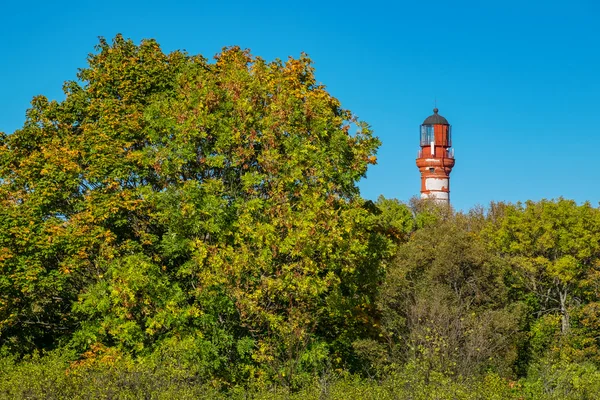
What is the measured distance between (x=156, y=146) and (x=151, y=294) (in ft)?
18.3

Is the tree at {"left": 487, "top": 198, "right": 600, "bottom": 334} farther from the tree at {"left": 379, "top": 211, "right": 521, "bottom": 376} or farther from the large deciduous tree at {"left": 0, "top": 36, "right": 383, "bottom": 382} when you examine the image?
the large deciduous tree at {"left": 0, "top": 36, "right": 383, "bottom": 382}

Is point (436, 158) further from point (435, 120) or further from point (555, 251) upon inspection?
point (555, 251)

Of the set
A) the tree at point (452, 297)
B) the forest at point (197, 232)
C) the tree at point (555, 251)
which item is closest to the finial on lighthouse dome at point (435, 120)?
the tree at point (555, 251)

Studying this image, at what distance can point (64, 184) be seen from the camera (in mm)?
28812

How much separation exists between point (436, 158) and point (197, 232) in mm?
80679

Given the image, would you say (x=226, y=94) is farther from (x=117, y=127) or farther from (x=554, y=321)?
(x=554, y=321)

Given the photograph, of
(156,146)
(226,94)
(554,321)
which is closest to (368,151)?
(226,94)

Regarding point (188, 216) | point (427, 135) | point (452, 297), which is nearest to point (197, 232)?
point (188, 216)

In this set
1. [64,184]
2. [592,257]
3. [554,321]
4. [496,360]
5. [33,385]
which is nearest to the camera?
[33,385]

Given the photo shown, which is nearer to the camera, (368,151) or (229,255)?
(229,255)

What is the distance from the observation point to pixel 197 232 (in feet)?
90.6

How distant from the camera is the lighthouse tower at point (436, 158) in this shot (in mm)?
100875

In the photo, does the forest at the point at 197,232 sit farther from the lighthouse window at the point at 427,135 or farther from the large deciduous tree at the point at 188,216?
the lighthouse window at the point at 427,135

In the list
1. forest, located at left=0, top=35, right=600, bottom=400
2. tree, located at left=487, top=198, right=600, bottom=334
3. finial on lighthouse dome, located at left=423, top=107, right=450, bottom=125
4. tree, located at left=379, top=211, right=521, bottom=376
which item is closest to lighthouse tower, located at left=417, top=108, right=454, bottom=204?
finial on lighthouse dome, located at left=423, top=107, right=450, bottom=125
